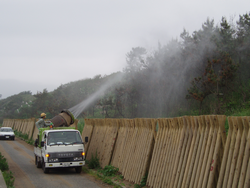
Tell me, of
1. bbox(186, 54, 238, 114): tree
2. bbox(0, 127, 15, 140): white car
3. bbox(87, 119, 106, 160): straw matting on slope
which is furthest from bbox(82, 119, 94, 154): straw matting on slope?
bbox(0, 127, 15, 140): white car

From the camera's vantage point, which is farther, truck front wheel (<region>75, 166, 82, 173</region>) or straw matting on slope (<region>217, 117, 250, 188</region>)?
truck front wheel (<region>75, 166, 82, 173</region>)

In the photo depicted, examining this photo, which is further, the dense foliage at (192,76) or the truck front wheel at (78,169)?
the dense foliage at (192,76)

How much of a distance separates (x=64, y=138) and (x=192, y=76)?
1415 centimetres

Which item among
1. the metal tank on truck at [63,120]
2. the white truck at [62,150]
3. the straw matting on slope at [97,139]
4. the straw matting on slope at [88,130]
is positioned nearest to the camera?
the white truck at [62,150]

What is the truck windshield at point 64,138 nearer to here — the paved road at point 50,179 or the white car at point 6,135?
the paved road at point 50,179

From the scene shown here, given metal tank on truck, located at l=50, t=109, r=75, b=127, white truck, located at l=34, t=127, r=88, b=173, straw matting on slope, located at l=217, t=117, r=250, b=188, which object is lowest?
white truck, located at l=34, t=127, r=88, b=173

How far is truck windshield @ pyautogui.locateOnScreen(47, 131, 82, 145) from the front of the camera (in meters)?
11.8

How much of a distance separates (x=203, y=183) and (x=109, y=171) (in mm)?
5319

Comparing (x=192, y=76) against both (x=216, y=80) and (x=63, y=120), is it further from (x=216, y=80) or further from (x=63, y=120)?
(x=63, y=120)

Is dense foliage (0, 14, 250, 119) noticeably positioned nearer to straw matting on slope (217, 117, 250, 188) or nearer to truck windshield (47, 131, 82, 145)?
truck windshield (47, 131, 82, 145)

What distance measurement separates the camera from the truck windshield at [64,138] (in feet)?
38.7

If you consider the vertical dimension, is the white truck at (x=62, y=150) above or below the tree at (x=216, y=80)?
below

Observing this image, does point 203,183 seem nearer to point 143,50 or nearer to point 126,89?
point 126,89

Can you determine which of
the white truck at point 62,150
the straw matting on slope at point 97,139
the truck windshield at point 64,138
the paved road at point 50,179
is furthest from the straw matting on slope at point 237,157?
the straw matting on slope at point 97,139
